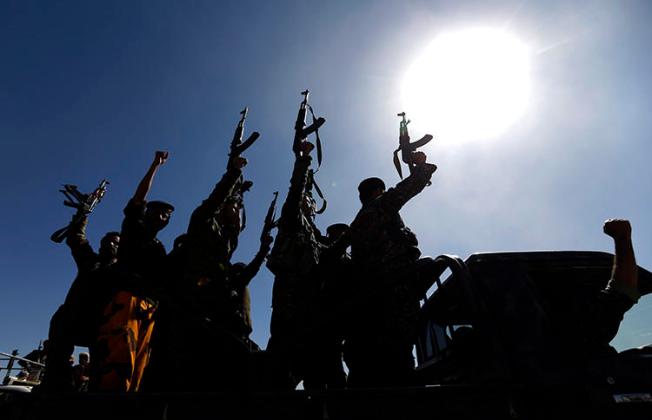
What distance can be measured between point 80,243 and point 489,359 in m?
4.30

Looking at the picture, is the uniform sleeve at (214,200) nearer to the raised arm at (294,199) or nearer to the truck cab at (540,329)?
the raised arm at (294,199)

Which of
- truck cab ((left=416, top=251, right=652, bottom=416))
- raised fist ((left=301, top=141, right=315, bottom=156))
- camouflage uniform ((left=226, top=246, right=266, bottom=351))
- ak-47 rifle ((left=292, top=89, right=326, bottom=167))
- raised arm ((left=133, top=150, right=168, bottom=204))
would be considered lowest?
truck cab ((left=416, top=251, right=652, bottom=416))

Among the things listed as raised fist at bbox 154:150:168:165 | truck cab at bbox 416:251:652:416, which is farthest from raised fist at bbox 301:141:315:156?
truck cab at bbox 416:251:652:416

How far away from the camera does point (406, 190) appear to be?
3055mm

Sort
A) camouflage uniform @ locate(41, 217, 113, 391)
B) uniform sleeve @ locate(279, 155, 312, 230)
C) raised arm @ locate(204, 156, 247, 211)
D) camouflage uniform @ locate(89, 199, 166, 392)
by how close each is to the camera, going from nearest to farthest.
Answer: camouflage uniform @ locate(41, 217, 113, 391) → camouflage uniform @ locate(89, 199, 166, 392) → raised arm @ locate(204, 156, 247, 211) → uniform sleeve @ locate(279, 155, 312, 230)

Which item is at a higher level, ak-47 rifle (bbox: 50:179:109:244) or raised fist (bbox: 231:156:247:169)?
ak-47 rifle (bbox: 50:179:109:244)

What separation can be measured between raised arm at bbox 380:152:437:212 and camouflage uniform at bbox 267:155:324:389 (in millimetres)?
832

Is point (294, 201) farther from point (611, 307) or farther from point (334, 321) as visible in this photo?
point (611, 307)

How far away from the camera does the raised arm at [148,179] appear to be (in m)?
3.29

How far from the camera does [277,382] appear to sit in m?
1.83

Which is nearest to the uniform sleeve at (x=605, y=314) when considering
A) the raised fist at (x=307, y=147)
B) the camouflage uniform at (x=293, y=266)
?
the camouflage uniform at (x=293, y=266)

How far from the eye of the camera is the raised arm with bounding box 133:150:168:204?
129 inches

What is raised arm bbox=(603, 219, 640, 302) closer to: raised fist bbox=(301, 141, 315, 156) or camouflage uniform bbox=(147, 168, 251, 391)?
camouflage uniform bbox=(147, 168, 251, 391)

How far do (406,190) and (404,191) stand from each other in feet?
0.07
